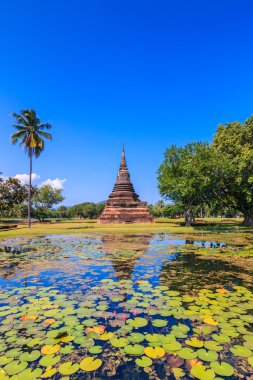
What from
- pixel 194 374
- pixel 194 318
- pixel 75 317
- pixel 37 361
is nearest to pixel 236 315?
pixel 194 318

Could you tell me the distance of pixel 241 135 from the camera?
32.7 metres

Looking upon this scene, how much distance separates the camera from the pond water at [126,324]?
335 cm

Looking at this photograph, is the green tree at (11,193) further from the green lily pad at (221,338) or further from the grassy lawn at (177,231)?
the green lily pad at (221,338)

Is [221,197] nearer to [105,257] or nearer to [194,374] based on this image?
[105,257]

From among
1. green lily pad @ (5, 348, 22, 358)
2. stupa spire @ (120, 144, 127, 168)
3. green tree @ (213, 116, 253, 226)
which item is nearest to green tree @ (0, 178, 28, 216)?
stupa spire @ (120, 144, 127, 168)

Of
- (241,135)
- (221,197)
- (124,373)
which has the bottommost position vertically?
(124,373)

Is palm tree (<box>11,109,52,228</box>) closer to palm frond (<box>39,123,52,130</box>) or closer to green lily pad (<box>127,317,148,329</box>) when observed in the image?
palm frond (<box>39,123,52,130</box>)

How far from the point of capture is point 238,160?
3025cm

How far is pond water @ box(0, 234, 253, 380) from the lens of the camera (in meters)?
3.35

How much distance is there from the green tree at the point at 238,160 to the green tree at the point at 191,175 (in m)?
1.46

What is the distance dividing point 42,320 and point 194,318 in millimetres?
2968

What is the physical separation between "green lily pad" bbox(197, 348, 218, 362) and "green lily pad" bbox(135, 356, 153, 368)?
728mm

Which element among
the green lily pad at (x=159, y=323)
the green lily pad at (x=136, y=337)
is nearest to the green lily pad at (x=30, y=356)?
the green lily pad at (x=136, y=337)

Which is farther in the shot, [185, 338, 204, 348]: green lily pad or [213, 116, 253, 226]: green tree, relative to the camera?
[213, 116, 253, 226]: green tree
